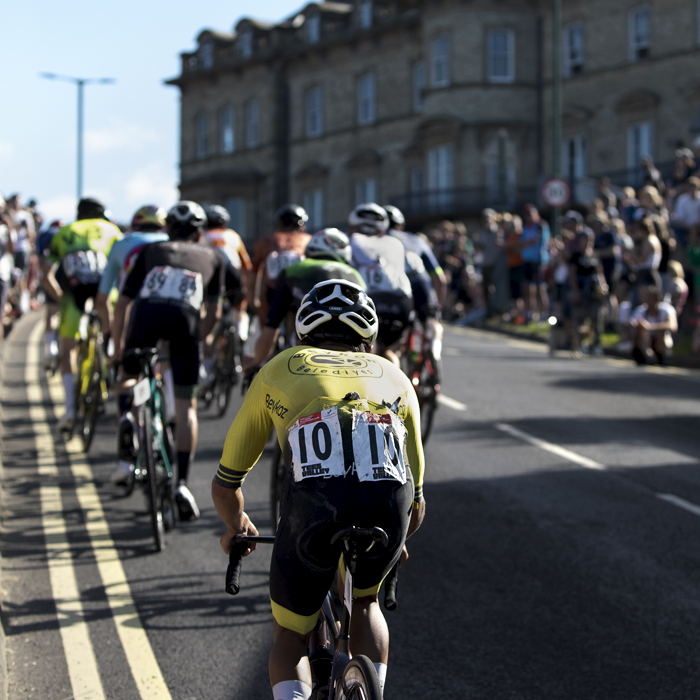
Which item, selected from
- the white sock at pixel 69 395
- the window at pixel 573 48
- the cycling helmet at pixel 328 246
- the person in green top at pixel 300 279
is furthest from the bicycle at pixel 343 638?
the window at pixel 573 48

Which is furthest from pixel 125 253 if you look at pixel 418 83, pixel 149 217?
pixel 418 83

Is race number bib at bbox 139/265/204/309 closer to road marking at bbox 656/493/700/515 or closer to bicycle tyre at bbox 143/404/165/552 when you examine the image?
bicycle tyre at bbox 143/404/165/552

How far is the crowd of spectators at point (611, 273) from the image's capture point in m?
16.9

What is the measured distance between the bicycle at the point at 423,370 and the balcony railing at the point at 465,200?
32.8 m

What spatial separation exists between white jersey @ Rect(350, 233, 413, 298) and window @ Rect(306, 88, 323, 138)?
150 ft

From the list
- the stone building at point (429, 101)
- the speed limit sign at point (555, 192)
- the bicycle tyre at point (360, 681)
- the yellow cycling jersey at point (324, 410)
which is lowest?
the bicycle tyre at point (360, 681)

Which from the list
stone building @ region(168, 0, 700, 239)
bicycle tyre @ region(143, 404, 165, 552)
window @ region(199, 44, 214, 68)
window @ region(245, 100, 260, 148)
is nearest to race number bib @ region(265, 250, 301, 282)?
bicycle tyre @ region(143, 404, 165, 552)

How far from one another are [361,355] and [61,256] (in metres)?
7.24

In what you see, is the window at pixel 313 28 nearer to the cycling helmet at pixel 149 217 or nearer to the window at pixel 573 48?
the window at pixel 573 48

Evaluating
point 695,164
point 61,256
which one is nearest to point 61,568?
point 61,256

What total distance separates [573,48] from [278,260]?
36.3 m

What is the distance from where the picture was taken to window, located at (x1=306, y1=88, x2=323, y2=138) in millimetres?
53469

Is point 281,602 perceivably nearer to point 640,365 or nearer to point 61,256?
point 61,256

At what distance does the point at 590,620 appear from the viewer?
5.87 metres
